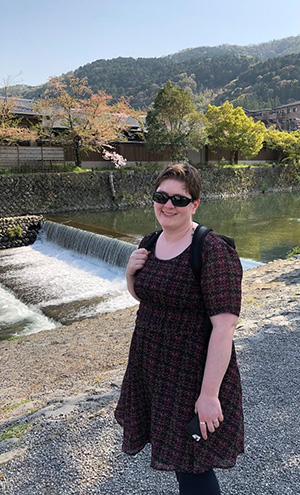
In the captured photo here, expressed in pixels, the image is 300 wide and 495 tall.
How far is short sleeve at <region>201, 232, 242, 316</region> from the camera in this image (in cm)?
119

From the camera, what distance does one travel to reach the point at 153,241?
1508 mm

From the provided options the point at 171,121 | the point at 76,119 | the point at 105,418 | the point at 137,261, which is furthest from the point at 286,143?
the point at 137,261

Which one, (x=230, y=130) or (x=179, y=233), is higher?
(x=230, y=130)

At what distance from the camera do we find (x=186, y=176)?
1.35m

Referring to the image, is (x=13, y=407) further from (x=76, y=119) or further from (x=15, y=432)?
(x=76, y=119)

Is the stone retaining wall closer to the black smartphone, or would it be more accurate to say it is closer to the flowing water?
the flowing water

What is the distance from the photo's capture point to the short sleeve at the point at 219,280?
1193 mm

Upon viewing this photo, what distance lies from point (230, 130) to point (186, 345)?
24181 millimetres

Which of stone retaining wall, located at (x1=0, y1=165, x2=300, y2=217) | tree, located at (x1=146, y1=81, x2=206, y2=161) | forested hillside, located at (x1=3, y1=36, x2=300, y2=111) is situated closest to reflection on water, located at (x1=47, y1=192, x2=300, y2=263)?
stone retaining wall, located at (x1=0, y1=165, x2=300, y2=217)

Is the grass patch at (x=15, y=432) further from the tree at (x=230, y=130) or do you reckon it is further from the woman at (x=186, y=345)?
the tree at (x=230, y=130)

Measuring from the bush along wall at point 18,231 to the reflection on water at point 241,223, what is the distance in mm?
1071

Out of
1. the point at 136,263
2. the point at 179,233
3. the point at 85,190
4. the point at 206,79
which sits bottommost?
the point at 85,190

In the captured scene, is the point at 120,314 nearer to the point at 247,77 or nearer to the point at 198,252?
the point at 198,252

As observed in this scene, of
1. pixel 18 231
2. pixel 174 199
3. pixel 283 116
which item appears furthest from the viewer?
pixel 283 116
